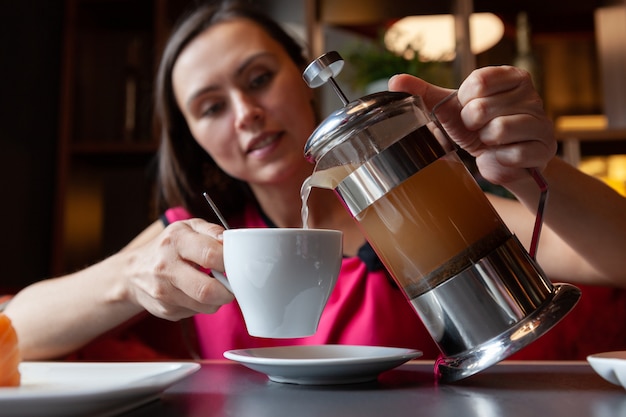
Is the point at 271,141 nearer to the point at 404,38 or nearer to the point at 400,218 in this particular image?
the point at 400,218

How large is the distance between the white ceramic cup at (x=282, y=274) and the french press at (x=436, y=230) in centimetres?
7

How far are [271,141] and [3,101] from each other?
117cm

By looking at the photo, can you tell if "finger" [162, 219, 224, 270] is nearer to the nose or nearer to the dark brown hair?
the nose

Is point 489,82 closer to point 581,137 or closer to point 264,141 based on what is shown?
point 264,141

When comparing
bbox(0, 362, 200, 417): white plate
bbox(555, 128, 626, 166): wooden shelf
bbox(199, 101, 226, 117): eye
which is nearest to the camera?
bbox(0, 362, 200, 417): white plate

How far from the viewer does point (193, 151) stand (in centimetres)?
142

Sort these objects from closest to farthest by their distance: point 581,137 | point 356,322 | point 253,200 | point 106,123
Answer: point 356,322 → point 253,200 → point 581,137 → point 106,123

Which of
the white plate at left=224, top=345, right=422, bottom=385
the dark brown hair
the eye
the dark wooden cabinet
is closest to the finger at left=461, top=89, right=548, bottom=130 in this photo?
the white plate at left=224, top=345, right=422, bottom=385

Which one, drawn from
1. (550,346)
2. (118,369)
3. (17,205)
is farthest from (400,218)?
(17,205)

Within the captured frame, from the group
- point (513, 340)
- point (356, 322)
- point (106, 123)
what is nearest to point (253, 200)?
point (356, 322)

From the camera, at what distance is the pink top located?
107cm

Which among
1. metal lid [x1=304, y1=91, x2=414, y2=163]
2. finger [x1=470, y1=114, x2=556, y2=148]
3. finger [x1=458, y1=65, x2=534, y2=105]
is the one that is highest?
finger [x1=458, y1=65, x2=534, y2=105]

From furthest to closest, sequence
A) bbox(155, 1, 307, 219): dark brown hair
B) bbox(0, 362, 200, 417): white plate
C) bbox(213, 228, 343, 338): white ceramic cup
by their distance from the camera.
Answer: bbox(155, 1, 307, 219): dark brown hair
bbox(213, 228, 343, 338): white ceramic cup
bbox(0, 362, 200, 417): white plate

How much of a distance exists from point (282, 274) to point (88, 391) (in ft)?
0.64
